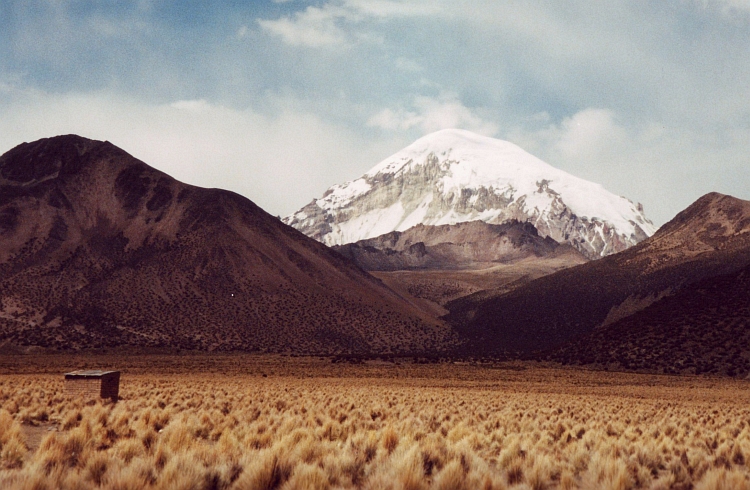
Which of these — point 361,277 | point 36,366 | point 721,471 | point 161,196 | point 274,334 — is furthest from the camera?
point 361,277

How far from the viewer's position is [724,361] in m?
56.1

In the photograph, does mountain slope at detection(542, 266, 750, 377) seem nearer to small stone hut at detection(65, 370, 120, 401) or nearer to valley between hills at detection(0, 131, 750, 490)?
valley between hills at detection(0, 131, 750, 490)

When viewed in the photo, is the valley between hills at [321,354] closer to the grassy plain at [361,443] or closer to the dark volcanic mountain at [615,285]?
the grassy plain at [361,443]

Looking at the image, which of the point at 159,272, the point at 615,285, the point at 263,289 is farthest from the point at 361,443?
the point at 615,285

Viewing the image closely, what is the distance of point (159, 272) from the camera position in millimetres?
94562

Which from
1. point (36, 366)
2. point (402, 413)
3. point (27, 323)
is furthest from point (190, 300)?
point (402, 413)

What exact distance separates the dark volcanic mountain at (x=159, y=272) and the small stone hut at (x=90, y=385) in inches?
2161

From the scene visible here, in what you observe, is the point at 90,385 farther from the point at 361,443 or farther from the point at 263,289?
the point at 263,289

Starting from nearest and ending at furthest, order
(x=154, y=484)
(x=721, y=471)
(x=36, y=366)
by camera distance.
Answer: (x=154, y=484) → (x=721, y=471) → (x=36, y=366)

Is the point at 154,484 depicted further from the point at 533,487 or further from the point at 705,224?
the point at 705,224

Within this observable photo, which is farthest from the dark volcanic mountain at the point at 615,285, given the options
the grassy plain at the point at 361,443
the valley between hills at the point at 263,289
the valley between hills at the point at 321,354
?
the grassy plain at the point at 361,443

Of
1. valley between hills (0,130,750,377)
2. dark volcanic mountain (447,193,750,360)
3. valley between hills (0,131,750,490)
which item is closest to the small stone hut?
valley between hills (0,131,750,490)

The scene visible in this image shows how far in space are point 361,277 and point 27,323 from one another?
197 ft

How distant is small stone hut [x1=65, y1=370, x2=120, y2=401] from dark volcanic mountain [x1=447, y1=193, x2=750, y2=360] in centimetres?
7299
